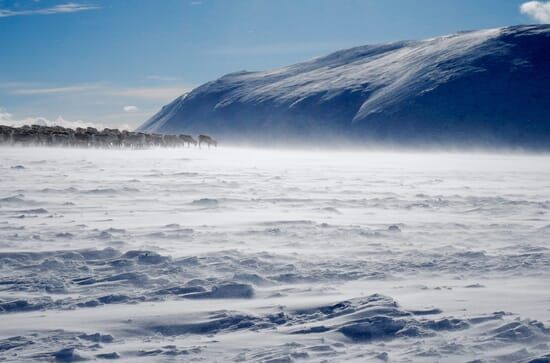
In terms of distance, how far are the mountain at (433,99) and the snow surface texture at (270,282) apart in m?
129

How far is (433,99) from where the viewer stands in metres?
145

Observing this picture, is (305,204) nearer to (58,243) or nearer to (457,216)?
(457,216)

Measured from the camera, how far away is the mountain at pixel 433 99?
5325 inches

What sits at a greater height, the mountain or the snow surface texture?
the mountain

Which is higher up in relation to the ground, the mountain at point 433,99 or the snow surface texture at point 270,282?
the mountain at point 433,99

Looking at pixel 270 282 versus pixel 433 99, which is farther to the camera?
pixel 433 99

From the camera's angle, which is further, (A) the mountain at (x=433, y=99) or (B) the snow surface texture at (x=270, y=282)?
(A) the mountain at (x=433, y=99)

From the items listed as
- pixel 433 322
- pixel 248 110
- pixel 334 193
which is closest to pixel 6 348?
pixel 433 322

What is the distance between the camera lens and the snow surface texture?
423 cm

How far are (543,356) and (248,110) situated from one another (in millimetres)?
189894

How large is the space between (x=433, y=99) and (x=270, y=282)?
14640 cm

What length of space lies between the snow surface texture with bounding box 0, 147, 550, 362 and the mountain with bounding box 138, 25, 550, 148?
129m

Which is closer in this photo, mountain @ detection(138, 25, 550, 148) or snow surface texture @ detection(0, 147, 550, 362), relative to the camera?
snow surface texture @ detection(0, 147, 550, 362)

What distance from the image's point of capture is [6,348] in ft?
13.5
